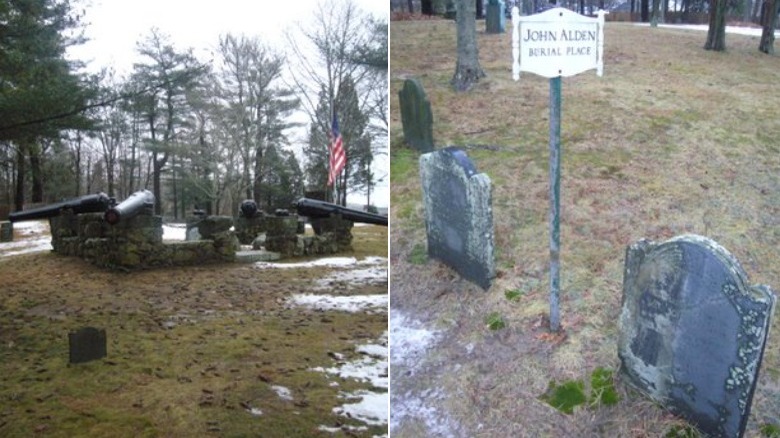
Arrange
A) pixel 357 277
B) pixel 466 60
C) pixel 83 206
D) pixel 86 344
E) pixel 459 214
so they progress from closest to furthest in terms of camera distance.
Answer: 1. pixel 86 344
2. pixel 459 214
3. pixel 357 277
4. pixel 466 60
5. pixel 83 206

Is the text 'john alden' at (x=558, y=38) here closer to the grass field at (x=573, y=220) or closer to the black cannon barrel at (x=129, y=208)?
the grass field at (x=573, y=220)

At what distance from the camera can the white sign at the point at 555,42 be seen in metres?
2.84

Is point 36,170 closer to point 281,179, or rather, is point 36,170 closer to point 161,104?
point 161,104

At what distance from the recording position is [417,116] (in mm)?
5891

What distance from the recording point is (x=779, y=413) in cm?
254

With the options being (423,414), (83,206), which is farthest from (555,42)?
(83,206)

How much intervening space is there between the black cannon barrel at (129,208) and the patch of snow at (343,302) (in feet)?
9.64

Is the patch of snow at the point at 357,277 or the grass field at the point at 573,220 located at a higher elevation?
the grass field at the point at 573,220

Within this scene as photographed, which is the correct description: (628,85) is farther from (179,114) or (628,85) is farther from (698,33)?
(179,114)

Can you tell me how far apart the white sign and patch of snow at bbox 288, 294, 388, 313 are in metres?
3.12

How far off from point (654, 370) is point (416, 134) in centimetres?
391

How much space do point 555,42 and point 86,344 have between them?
3.40 m

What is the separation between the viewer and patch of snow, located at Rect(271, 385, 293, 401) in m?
3.20

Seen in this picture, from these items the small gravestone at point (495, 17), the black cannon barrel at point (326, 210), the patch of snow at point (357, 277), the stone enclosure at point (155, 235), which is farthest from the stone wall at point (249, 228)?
the small gravestone at point (495, 17)
